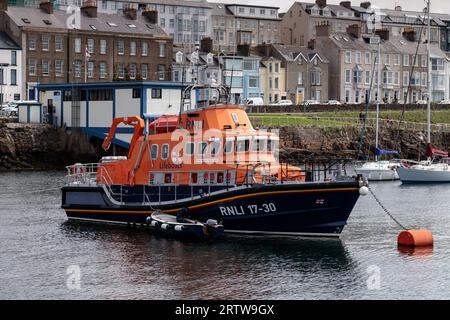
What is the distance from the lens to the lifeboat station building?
6950cm

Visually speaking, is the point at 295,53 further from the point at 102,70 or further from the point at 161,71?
the point at 102,70

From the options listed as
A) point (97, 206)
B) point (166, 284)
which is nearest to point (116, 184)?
point (97, 206)

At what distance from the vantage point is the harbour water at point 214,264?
27750 mm

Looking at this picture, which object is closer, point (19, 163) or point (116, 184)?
point (116, 184)

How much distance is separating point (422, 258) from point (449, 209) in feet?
52.5

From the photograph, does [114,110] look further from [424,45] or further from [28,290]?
[424,45]

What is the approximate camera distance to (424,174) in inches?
2542

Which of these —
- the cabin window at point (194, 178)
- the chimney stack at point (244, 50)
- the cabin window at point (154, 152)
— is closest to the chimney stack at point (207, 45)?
the chimney stack at point (244, 50)

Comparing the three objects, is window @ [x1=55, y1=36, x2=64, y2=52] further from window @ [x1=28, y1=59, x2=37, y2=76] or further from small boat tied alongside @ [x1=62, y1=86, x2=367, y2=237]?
small boat tied alongside @ [x1=62, y1=86, x2=367, y2=237]

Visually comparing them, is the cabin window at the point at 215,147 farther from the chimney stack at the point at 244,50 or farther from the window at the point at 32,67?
the chimney stack at the point at 244,50

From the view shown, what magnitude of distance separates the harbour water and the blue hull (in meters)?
0.53

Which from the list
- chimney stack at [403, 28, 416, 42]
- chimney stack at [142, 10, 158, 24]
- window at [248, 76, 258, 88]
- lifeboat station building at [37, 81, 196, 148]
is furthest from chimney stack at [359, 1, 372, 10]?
lifeboat station building at [37, 81, 196, 148]

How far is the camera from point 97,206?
40062mm

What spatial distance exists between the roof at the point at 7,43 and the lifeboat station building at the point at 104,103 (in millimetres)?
13104
